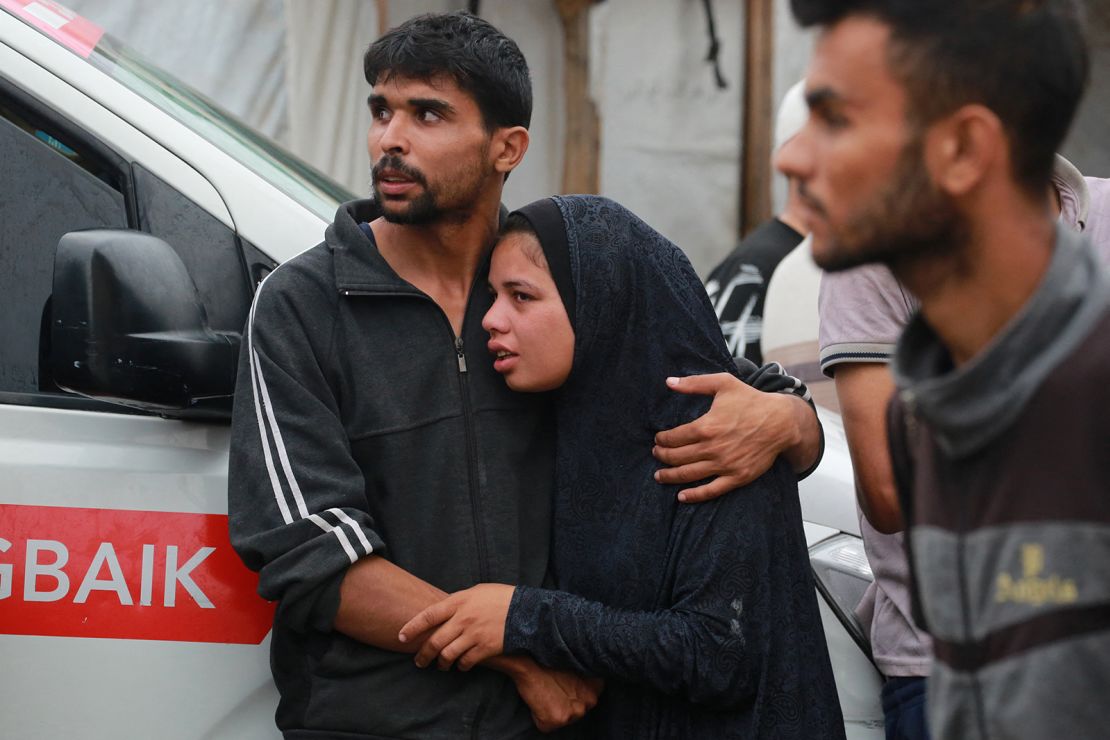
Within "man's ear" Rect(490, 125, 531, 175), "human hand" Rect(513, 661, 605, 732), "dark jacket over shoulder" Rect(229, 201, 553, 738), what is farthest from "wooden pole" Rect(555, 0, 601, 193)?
"human hand" Rect(513, 661, 605, 732)

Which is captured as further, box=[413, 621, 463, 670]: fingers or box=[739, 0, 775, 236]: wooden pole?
box=[739, 0, 775, 236]: wooden pole

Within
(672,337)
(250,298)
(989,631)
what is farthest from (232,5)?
(989,631)

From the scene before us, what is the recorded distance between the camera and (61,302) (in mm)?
2031

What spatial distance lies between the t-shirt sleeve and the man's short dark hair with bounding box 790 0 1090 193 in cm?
90

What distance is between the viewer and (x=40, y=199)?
7.56 ft

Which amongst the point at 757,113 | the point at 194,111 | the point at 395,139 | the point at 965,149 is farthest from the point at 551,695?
the point at 757,113

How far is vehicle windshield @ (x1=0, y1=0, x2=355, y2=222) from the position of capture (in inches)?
94.9

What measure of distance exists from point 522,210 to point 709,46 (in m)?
4.88

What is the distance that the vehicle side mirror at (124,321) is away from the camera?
6.64 feet

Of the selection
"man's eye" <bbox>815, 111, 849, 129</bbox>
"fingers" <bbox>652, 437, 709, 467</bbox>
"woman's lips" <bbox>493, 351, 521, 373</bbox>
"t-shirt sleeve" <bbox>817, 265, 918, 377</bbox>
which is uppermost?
"man's eye" <bbox>815, 111, 849, 129</bbox>

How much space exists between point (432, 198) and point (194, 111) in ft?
2.09

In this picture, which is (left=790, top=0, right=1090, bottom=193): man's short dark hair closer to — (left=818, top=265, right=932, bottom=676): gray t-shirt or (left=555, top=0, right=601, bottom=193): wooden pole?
(left=818, top=265, right=932, bottom=676): gray t-shirt

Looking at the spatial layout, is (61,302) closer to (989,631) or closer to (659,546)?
(659,546)

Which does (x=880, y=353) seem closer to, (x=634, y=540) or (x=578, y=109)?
(x=634, y=540)
